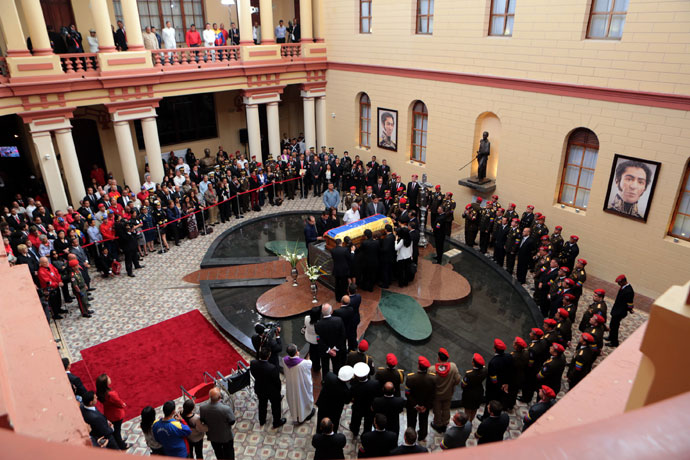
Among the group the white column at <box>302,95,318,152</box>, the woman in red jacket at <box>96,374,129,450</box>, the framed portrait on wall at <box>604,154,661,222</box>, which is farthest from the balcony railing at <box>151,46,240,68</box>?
the framed portrait on wall at <box>604,154,661,222</box>

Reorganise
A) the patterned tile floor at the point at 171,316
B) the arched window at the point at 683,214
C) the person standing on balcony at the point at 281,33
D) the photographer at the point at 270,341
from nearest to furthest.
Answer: the patterned tile floor at the point at 171,316 < the photographer at the point at 270,341 < the arched window at the point at 683,214 < the person standing on balcony at the point at 281,33

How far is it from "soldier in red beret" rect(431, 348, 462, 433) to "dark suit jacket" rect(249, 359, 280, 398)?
2.49 m

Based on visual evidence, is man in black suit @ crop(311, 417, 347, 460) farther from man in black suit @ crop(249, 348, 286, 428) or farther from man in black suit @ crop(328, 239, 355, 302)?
man in black suit @ crop(328, 239, 355, 302)

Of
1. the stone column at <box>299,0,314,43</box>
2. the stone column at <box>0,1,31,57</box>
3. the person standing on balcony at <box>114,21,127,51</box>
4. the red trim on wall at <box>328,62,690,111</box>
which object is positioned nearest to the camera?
the red trim on wall at <box>328,62,690,111</box>

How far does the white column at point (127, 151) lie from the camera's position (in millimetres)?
16087

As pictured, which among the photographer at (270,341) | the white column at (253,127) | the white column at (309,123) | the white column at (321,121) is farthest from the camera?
the white column at (321,121)

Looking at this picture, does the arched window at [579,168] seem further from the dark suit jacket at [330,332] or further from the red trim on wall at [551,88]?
the dark suit jacket at [330,332]

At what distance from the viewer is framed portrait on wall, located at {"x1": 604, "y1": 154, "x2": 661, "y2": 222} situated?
1111 centimetres

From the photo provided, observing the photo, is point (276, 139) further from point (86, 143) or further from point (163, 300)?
point (163, 300)

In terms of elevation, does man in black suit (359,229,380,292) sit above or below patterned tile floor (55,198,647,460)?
above

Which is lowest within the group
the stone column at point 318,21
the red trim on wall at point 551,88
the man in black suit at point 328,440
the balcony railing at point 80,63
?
the man in black suit at point 328,440

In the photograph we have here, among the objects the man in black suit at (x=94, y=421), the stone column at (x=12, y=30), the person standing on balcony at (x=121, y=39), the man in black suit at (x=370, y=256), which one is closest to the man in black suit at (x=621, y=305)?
the man in black suit at (x=370, y=256)

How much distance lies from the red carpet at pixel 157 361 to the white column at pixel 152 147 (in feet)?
26.3

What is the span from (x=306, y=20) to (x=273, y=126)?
443cm
